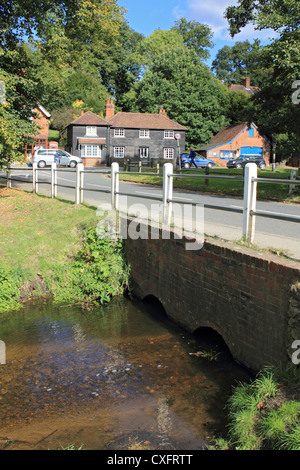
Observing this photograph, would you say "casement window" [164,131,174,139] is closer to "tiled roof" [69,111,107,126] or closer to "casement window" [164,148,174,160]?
"casement window" [164,148,174,160]

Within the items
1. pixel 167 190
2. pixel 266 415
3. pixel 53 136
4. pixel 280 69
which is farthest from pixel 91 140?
pixel 266 415

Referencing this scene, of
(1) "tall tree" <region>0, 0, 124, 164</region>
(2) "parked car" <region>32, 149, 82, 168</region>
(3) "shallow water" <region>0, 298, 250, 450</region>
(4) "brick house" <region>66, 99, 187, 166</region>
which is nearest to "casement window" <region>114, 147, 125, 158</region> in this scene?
(4) "brick house" <region>66, 99, 187, 166</region>

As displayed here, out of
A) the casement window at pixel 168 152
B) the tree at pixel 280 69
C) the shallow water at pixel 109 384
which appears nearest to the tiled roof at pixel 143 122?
the casement window at pixel 168 152

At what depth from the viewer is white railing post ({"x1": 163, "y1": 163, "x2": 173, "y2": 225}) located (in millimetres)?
7977

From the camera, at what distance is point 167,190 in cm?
810

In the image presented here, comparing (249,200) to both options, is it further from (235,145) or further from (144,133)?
(235,145)

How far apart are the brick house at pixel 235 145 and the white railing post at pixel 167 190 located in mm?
49232

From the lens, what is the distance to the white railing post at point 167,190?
798cm

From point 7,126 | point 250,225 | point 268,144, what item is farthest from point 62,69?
point 268,144

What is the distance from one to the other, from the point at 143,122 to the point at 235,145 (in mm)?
12050

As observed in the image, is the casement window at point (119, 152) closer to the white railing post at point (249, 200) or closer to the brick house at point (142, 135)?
the brick house at point (142, 135)
